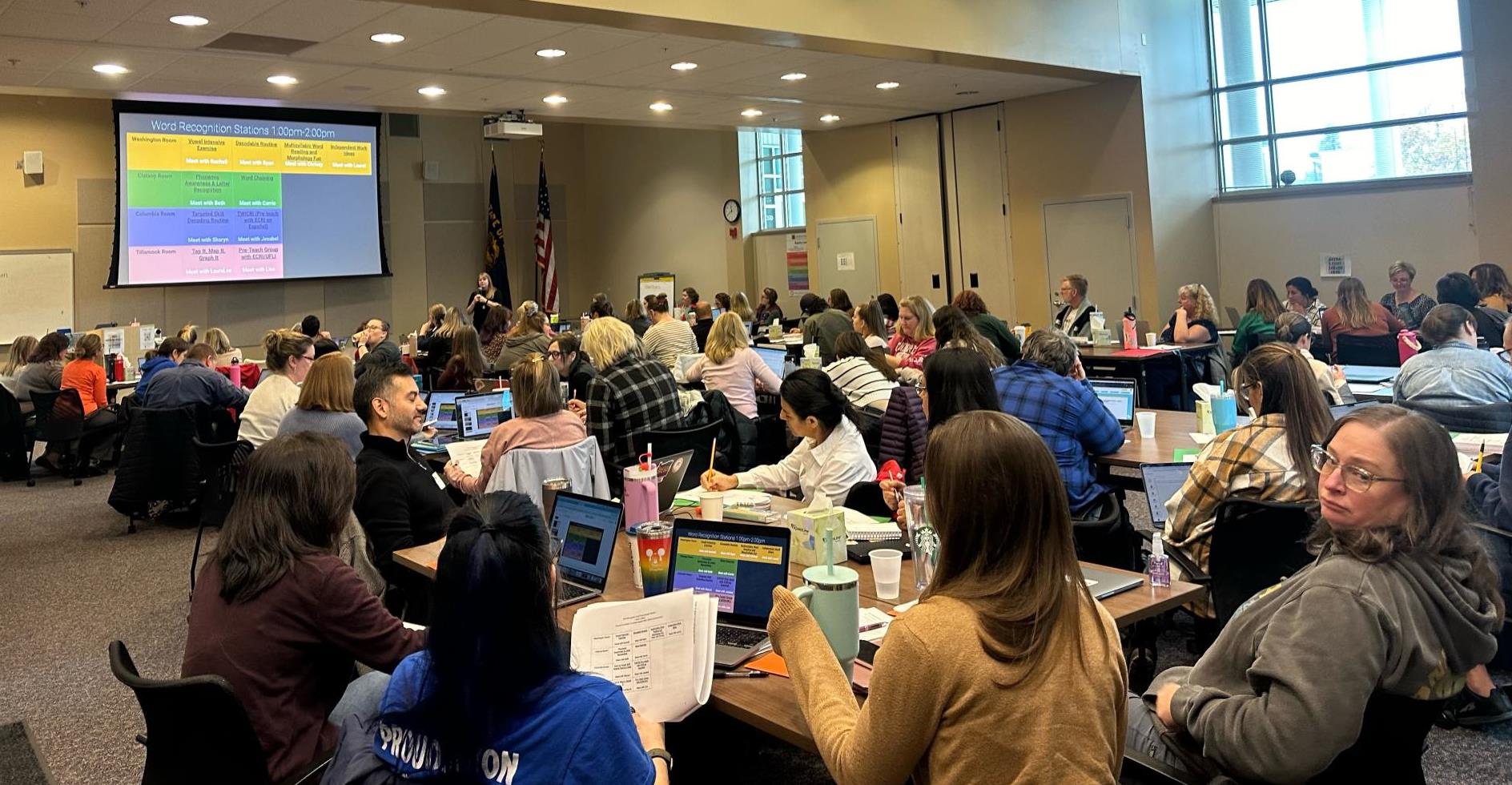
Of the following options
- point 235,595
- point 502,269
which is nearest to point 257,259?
point 502,269

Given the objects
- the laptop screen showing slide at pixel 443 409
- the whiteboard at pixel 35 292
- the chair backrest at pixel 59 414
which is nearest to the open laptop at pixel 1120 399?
the laptop screen showing slide at pixel 443 409

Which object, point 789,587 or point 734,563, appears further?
point 789,587

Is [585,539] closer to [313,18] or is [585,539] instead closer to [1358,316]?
[313,18]

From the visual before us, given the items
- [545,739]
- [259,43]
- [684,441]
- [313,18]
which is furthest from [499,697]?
[259,43]

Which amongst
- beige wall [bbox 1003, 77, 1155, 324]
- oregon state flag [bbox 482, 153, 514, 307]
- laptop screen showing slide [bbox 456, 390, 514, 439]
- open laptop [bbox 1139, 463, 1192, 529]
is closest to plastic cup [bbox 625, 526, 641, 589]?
open laptop [bbox 1139, 463, 1192, 529]

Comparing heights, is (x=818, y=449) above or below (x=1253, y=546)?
above

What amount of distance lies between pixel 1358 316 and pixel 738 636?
6289mm

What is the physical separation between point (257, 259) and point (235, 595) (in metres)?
11.4

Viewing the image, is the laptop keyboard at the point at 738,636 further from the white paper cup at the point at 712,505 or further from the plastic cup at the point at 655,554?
the white paper cup at the point at 712,505

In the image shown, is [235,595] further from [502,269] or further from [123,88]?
[502,269]

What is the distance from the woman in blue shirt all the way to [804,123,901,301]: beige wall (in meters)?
11.2

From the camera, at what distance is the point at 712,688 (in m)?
2.12

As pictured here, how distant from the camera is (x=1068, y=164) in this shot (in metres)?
10.8

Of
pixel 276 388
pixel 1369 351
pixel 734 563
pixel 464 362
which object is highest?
pixel 464 362
